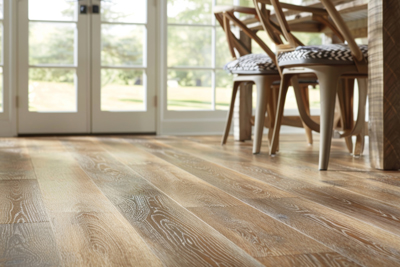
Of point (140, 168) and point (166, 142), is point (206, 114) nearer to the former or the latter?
point (166, 142)

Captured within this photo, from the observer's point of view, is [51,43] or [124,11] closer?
[51,43]

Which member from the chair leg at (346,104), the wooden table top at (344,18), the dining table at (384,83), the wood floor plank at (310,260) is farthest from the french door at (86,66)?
the wood floor plank at (310,260)

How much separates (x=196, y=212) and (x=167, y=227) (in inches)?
6.4

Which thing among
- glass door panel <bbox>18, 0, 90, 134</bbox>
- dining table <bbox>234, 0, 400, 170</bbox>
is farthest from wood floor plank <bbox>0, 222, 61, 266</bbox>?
glass door panel <bbox>18, 0, 90, 134</bbox>

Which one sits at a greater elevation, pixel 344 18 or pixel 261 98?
pixel 344 18

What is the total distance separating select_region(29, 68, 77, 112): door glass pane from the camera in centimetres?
367

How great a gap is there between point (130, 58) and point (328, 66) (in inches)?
83.6

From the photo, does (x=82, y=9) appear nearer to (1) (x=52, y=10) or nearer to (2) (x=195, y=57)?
(1) (x=52, y=10)

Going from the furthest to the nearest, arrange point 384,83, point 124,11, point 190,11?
1. point 190,11
2. point 124,11
3. point 384,83

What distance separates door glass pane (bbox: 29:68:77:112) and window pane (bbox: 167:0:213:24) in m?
0.85

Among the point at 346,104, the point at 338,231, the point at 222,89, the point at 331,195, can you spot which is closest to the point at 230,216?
the point at 338,231

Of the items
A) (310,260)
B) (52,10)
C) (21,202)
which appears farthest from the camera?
(52,10)

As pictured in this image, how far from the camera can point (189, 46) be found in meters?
3.91

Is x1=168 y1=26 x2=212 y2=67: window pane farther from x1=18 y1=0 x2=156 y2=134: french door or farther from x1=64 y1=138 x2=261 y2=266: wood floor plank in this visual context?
x1=64 y1=138 x2=261 y2=266: wood floor plank
